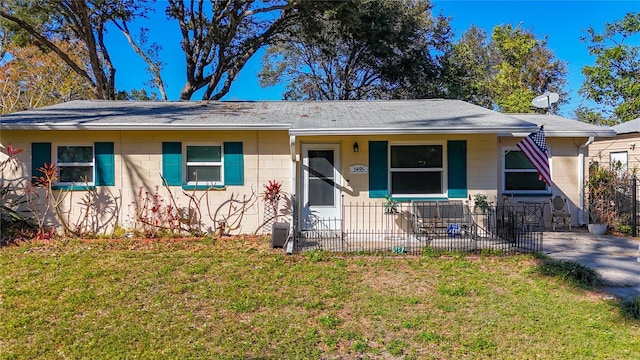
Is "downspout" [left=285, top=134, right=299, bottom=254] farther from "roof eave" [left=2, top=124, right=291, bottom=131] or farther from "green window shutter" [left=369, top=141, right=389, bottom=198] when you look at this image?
"green window shutter" [left=369, top=141, right=389, bottom=198]

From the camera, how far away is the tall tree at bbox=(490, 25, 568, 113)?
22328 millimetres

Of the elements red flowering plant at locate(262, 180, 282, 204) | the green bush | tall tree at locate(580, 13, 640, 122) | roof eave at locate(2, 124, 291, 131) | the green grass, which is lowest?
the green grass

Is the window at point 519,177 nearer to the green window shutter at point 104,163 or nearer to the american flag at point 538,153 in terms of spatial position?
the american flag at point 538,153

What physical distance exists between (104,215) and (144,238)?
1.25m

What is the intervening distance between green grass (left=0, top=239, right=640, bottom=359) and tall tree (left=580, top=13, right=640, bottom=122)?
51.0 feet

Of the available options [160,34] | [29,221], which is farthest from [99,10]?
[29,221]

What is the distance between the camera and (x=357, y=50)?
63.1 feet

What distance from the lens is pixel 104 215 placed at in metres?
8.74

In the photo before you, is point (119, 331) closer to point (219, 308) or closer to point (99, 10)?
point (219, 308)

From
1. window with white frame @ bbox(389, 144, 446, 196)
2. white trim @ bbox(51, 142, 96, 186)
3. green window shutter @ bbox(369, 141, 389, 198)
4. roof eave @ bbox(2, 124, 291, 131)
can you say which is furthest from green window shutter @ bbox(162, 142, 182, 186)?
window with white frame @ bbox(389, 144, 446, 196)

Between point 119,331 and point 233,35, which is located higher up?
point 233,35

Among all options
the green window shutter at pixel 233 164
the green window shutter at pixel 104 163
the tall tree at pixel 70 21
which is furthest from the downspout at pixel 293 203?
the tall tree at pixel 70 21

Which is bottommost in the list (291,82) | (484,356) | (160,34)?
(484,356)

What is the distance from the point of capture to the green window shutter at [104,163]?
863cm
